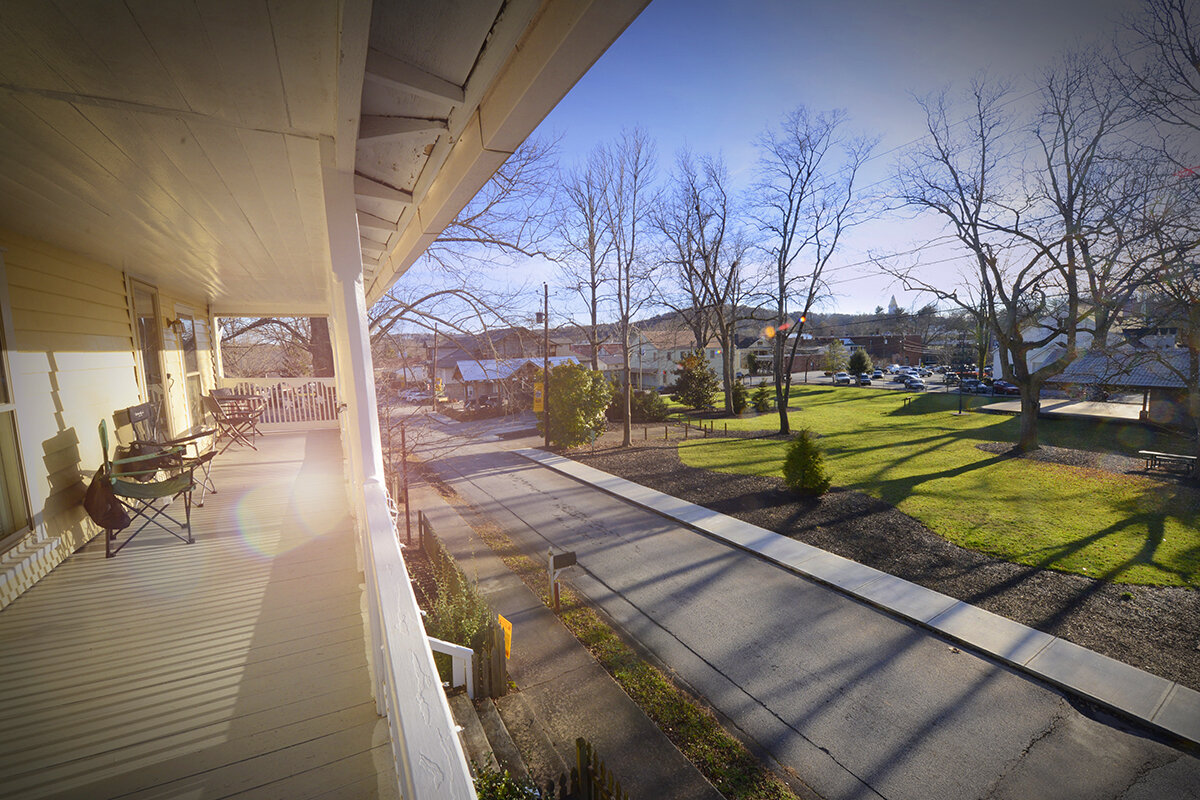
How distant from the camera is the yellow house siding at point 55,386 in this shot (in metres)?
3.60

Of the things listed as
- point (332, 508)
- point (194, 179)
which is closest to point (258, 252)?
point (194, 179)

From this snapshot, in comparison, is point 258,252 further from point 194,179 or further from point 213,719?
point 213,719

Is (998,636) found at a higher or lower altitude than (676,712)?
lower

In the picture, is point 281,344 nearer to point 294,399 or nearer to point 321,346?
point 321,346

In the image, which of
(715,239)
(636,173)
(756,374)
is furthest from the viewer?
(756,374)

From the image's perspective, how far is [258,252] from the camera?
5.16 metres

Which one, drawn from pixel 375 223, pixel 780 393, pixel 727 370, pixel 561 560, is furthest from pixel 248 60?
pixel 727 370

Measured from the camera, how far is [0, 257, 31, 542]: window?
341 centimetres

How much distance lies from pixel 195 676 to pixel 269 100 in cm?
299

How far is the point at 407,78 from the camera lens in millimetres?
1865

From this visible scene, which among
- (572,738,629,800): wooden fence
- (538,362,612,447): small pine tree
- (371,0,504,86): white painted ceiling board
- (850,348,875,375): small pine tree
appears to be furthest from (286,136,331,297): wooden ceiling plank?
(850,348,875,375): small pine tree

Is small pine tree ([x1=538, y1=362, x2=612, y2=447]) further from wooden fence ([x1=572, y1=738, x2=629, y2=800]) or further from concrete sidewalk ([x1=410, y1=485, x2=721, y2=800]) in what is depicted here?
wooden fence ([x1=572, y1=738, x2=629, y2=800])

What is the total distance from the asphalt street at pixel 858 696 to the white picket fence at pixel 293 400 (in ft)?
23.7

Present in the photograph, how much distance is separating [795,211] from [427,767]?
70.7 feet
